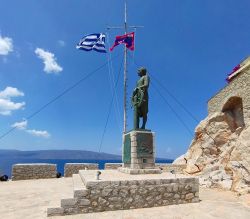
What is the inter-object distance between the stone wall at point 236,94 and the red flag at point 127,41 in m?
7.89

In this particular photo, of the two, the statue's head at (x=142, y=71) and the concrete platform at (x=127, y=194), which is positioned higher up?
the statue's head at (x=142, y=71)

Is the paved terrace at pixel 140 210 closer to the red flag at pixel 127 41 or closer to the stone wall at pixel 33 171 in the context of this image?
the stone wall at pixel 33 171

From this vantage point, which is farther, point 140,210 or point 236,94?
point 236,94

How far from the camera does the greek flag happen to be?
703 inches

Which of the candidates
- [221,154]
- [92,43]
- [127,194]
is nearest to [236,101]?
[221,154]

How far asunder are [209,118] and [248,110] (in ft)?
12.3

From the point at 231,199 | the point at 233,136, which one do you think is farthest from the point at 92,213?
the point at 233,136

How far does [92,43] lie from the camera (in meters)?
18.0

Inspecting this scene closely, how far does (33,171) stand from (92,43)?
1000cm

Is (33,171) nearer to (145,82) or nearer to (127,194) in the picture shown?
(127,194)

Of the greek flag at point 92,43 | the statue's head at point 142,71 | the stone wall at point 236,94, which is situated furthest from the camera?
the greek flag at point 92,43

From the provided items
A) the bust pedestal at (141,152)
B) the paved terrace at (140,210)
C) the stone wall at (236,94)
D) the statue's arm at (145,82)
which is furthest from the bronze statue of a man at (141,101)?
the stone wall at (236,94)

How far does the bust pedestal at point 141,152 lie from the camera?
1033 cm

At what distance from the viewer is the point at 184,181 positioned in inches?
354
